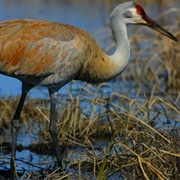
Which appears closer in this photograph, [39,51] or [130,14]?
[39,51]

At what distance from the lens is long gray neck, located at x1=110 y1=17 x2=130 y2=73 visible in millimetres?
7654

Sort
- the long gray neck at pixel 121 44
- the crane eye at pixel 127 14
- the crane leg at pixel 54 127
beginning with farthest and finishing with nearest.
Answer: the crane eye at pixel 127 14
the long gray neck at pixel 121 44
the crane leg at pixel 54 127

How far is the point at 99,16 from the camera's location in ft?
58.8

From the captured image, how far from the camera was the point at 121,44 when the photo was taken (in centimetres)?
770

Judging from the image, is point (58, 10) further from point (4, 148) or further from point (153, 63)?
point (4, 148)

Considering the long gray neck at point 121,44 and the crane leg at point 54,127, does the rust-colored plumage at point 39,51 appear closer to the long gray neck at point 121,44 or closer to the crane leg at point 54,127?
the crane leg at point 54,127

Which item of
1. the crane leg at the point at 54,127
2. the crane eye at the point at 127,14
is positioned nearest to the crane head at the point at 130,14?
the crane eye at the point at 127,14

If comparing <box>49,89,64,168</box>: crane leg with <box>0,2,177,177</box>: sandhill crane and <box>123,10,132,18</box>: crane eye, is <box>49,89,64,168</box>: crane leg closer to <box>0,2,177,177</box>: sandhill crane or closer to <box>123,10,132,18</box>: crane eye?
<box>0,2,177,177</box>: sandhill crane

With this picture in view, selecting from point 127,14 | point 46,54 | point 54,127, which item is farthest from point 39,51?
point 127,14

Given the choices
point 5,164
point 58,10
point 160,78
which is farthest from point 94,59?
point 58,10

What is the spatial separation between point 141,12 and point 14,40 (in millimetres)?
1407

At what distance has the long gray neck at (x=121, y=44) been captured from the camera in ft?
25.1

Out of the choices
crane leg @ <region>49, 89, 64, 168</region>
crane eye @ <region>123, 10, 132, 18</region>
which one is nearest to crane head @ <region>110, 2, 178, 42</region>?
crane eye @ <region>123, 10, 132, 18</region>

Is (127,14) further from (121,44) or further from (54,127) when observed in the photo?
(54,127)
